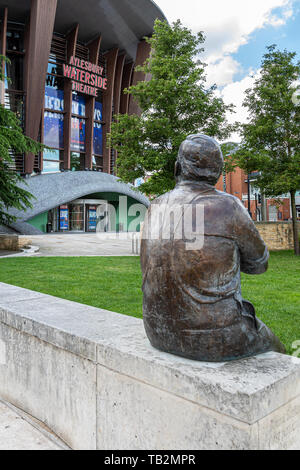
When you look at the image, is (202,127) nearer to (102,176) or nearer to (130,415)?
(130,415)

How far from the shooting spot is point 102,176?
38.0 meters

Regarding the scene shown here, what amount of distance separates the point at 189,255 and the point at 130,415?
42.6 inches

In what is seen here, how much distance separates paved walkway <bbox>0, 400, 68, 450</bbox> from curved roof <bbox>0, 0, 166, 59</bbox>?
35.1 m

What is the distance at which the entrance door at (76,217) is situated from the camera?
123 feet

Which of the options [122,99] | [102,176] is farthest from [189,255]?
[122,99]

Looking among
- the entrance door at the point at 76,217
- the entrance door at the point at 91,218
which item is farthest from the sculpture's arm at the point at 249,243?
the entrance door at the point at 91,218

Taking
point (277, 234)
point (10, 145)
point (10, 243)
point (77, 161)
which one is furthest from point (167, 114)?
point (77, 161)

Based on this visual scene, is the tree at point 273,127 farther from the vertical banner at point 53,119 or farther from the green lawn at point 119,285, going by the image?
the vertical banner at point 53,119

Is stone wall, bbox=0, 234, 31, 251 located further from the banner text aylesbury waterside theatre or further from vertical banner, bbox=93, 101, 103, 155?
vertical banner, bbox=93, 101, 103, 155

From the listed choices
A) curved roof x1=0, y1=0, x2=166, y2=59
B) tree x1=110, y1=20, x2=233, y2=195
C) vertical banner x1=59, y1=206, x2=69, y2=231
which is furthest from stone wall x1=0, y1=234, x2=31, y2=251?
curved roof x1=0, y1=0, x2=166, y2=59

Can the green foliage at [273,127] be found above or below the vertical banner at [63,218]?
above

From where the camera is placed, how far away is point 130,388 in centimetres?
224

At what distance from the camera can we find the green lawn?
5789 millimetres

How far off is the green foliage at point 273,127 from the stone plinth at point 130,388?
13.6 metres
